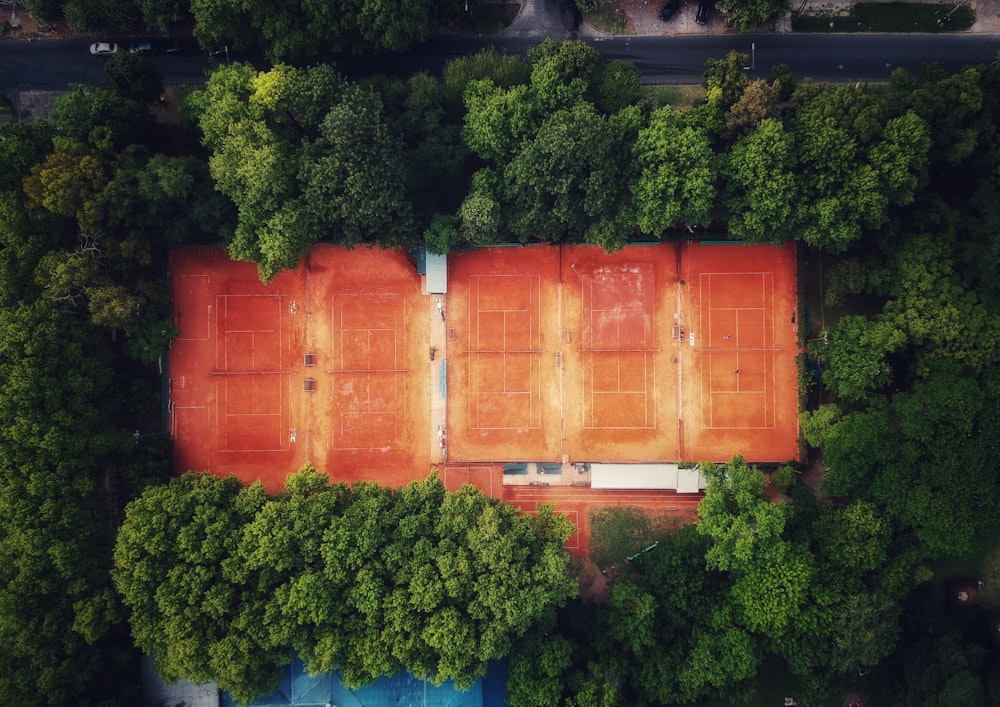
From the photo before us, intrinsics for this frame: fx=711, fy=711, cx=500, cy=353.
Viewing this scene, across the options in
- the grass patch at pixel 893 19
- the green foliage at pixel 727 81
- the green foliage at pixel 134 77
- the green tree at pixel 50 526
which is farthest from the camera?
the grass patch at pixel 893 19

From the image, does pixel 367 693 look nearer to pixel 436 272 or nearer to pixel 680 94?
pixel 436 272

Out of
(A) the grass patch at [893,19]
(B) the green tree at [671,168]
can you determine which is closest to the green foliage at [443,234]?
(B) the green tree at [671,168]

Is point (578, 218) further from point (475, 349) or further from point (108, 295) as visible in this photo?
point (108, 295)

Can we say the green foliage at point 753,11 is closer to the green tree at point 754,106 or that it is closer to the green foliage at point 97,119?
the green tree at point 754,106

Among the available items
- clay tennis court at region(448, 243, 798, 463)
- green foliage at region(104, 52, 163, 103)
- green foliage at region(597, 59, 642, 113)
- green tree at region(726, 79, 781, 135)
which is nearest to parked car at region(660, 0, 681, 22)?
green foliage at region(597, 59, 642, 113)

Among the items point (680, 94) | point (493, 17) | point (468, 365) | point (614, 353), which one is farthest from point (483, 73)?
point (614, 353)

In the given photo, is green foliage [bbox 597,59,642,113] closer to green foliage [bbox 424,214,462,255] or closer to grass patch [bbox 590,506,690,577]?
green foliage [bbox 424,214,462,255]
